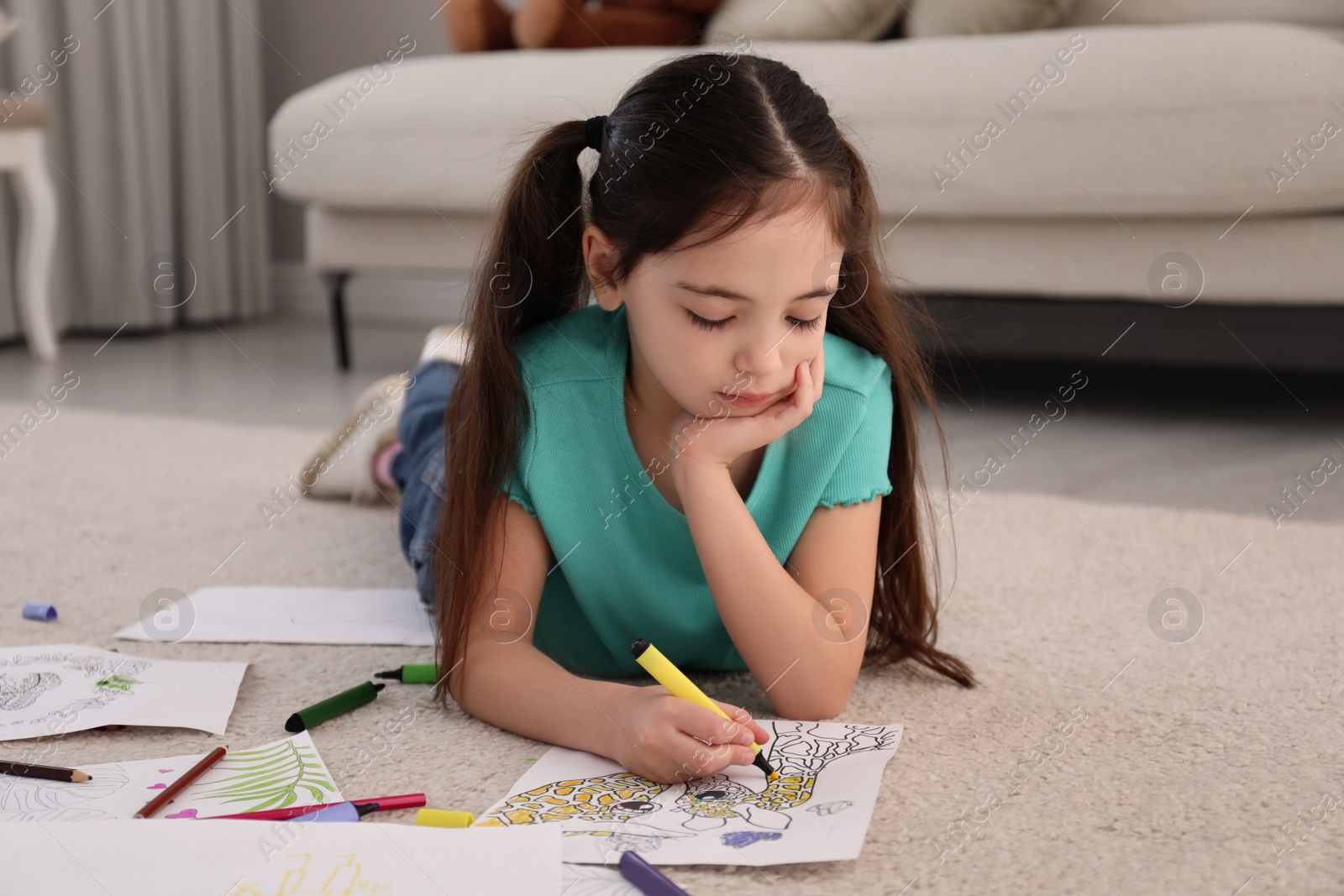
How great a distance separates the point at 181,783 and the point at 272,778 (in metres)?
0.05

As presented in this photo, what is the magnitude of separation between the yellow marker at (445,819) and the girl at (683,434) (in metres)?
0.11

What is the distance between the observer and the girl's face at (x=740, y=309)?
2.56ft

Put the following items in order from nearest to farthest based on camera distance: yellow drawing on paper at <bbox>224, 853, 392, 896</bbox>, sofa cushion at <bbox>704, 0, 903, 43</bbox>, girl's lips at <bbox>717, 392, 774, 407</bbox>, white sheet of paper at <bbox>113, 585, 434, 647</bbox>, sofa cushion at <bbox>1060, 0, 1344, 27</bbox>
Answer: yellow drawing on paper at <bbox>224, 853, 392, 896</bbox>
girl's lips at <bbox>717, 392, 774, 407</bbox>
white sheet of paper at <bbox>113, 585, 434, 647</bbox>
sofa cushion at <bbox>1060, 0, 1344, 27</bbox>
sofa cushion at <bbox>704, 0, 903, 43</bbox>

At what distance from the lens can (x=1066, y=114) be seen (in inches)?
70.2

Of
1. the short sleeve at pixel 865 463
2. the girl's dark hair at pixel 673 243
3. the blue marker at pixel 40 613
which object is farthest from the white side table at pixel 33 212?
the short sleeve at pixel 865 463

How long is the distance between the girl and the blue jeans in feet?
0.53

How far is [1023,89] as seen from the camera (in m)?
1.80

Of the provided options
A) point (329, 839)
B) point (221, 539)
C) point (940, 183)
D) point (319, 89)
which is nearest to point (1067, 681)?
point (329, 839)

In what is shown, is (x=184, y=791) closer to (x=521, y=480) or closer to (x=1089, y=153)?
(x=521, y=480)

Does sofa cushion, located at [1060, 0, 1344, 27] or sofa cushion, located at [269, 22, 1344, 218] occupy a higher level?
sofa cushion, located at [1060, 0, 1344, 27]

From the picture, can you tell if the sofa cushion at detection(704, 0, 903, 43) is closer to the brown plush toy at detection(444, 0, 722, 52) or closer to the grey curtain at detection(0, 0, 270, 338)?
the brown plush toy at detection(444, 0, 722, 52)

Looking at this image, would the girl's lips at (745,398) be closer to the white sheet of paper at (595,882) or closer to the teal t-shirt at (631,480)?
the teal t-shirt at (631,480)

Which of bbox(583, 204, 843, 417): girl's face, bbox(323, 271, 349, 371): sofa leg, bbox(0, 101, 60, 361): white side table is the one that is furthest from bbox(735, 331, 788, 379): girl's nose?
bbox(0, 101, 60, 361): white side table

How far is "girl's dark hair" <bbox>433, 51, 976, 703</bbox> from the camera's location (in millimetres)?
807
